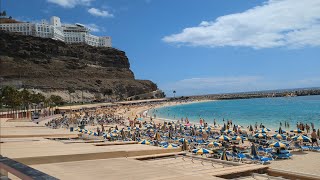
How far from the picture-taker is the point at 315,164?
57.5 ft

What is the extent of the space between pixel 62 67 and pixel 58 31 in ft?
119

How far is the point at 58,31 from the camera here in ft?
523

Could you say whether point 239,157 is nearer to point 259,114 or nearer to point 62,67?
point 259,114

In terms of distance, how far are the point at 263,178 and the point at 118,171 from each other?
3.36m

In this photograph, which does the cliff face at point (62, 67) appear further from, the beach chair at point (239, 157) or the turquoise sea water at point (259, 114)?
the beach chair at point (239, 157)

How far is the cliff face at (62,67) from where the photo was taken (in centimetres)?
11612

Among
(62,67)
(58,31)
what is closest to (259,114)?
(62,67)

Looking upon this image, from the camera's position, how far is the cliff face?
381 feet

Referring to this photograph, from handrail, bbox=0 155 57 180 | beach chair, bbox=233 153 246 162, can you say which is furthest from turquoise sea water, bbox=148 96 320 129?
handrail, bbox=0 155 57 180

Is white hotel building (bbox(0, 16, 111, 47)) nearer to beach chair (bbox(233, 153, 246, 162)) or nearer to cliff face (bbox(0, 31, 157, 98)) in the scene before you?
cliff face (bbox(0, 31, 157, 98))

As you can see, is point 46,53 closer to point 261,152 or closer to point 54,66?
point 54,66

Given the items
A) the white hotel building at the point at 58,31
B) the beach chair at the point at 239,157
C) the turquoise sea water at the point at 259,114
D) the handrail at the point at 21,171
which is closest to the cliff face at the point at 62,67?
the white hotel building at the point at 58,31

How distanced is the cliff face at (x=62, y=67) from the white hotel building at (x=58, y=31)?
51.9 feet

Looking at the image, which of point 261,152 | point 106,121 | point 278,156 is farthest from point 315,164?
point 106,121
